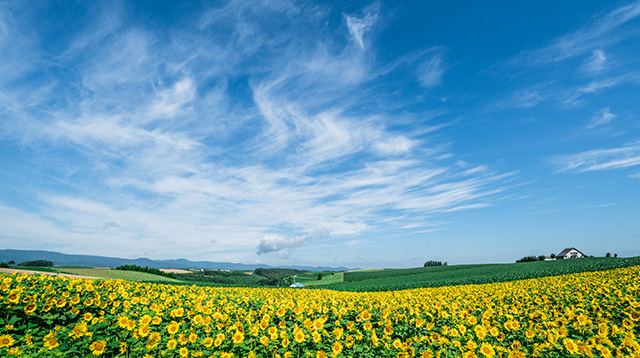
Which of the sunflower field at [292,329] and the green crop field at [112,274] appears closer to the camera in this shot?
the sunflower field at [292,329]

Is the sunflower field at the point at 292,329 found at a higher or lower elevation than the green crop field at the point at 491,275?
higher

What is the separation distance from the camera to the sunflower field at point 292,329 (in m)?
5.34

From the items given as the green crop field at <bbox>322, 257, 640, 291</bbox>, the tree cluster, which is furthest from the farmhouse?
the tree cluster

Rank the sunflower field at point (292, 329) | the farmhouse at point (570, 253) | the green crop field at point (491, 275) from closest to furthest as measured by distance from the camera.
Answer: the sunflower field at point (292, 329) < the green crop field at point (491, 275) < the farmhouse at point (570, 253)

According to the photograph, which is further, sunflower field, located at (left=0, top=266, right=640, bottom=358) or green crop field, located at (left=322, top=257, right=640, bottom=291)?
green crop field, located at (left=322, top=257, right=640, bottom=291)

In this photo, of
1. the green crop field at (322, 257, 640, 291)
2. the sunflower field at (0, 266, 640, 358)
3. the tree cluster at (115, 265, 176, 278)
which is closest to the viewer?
the sunflower field at (0, 266, 640, 358)

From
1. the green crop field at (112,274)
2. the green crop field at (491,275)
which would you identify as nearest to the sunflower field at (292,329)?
the green crop field at (491,275)

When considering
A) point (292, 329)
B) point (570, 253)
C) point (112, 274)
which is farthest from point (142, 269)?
point (570, 253)

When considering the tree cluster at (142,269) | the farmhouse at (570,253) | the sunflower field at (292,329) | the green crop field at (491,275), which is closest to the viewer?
the sunflower field at (292,329)

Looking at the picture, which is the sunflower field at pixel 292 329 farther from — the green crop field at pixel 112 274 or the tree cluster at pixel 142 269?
the tree cluster at pixel 142 269

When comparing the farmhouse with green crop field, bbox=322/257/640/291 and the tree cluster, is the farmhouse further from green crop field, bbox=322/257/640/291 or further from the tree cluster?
the tree cluster

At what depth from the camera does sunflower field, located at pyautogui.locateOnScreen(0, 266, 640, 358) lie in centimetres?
534

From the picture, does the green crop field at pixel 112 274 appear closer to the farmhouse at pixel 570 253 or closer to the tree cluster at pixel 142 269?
the tree cluster at pixel 142 269

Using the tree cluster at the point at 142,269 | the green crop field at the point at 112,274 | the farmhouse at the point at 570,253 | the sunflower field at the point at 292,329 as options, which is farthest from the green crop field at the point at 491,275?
the farmhouse at the point at 570,253
